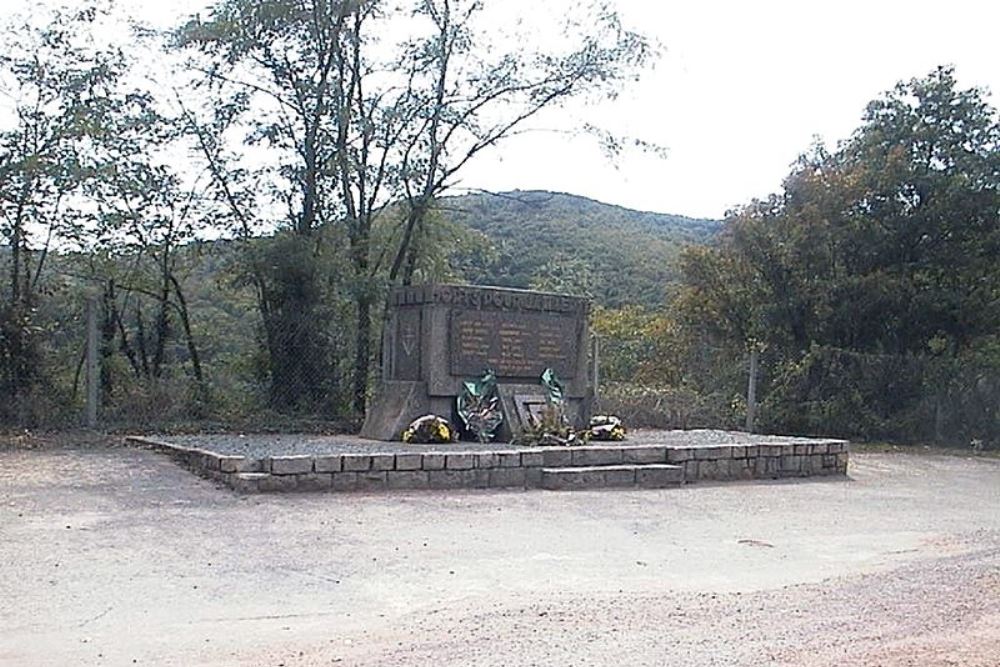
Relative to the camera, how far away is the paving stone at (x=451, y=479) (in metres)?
10.5

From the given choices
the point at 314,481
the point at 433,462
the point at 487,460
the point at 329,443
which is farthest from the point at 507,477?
the point at 329,443

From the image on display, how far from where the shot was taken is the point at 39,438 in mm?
12812

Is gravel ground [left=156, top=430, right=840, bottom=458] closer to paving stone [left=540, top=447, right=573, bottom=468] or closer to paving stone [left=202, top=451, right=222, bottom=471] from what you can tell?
paving stone [left=202, top=451, right=222, bottom=471]

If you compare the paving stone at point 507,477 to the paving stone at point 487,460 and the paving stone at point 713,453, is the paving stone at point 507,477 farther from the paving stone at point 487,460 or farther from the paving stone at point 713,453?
the paving stone at point 713,453

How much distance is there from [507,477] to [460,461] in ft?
1.77

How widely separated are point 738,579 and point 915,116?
16.6 meters

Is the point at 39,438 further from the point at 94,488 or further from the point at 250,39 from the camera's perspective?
the point at 250,39

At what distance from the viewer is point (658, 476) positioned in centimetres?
1161

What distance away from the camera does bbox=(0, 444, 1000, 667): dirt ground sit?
16.6 feet

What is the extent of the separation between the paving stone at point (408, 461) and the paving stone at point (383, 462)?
5cm

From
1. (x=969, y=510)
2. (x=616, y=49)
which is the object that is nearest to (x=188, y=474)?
(x=969, y=510)

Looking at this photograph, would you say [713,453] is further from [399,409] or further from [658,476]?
[399,409]

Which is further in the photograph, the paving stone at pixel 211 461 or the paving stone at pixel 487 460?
the paving stone at pixel 487 460

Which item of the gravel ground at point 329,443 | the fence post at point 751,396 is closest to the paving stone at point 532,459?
the gravel ground at point 329,443
